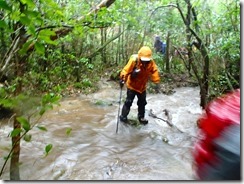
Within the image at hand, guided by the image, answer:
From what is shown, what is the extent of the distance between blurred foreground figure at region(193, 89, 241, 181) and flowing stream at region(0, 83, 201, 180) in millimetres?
915

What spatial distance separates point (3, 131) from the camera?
4656 mm

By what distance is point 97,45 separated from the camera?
9.95m

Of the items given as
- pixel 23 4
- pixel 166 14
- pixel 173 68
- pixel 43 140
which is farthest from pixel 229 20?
pixel 173 68

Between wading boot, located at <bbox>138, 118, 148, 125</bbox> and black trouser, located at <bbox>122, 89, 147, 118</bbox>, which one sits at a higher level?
black trouser, located at <bbox>122, 89, 147, 118</bbox>

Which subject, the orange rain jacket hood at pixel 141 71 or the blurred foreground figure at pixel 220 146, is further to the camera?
the orange rain jacket hood at pixel 141 71

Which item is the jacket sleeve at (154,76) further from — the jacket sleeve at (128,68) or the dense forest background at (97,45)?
the dense forest background at (97,45)

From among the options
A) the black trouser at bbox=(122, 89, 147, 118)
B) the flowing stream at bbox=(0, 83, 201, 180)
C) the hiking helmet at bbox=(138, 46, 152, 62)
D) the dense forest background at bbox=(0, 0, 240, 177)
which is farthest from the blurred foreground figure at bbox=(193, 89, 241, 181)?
the black trouser at bbox=(122, 89, 147, 118)

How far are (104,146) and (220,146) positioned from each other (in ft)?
10.4

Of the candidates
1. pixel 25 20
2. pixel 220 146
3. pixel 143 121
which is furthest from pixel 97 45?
pixel 220 146

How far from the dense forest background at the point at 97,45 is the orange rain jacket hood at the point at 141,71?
2.11 feet

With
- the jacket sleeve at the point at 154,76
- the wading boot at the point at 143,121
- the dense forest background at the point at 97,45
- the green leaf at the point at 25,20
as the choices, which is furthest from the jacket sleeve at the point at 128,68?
the green leaf at the point at 25,20

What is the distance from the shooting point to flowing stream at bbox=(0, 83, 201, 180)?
10.0 feet

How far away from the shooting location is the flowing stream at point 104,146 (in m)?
3.06

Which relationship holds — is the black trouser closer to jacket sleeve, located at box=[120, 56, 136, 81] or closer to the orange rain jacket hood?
the orange rain jacket hood
